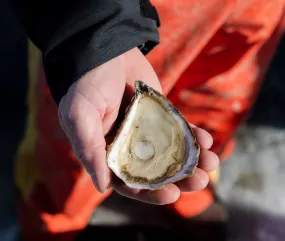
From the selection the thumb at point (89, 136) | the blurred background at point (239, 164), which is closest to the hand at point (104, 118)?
the thumb at point (89, 136)

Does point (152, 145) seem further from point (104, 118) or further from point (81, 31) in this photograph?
point (81, 31)

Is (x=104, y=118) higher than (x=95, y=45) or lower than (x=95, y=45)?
lower

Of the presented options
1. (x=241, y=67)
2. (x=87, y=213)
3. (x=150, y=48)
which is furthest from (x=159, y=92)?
(x=87, y=213)

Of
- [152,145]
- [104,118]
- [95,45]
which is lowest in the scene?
[152,145]

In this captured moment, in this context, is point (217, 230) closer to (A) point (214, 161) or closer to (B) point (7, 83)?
(A) point (214, 161)

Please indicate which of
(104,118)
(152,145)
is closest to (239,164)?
(152,145)

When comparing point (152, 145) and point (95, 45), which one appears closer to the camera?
point (95, 45)
